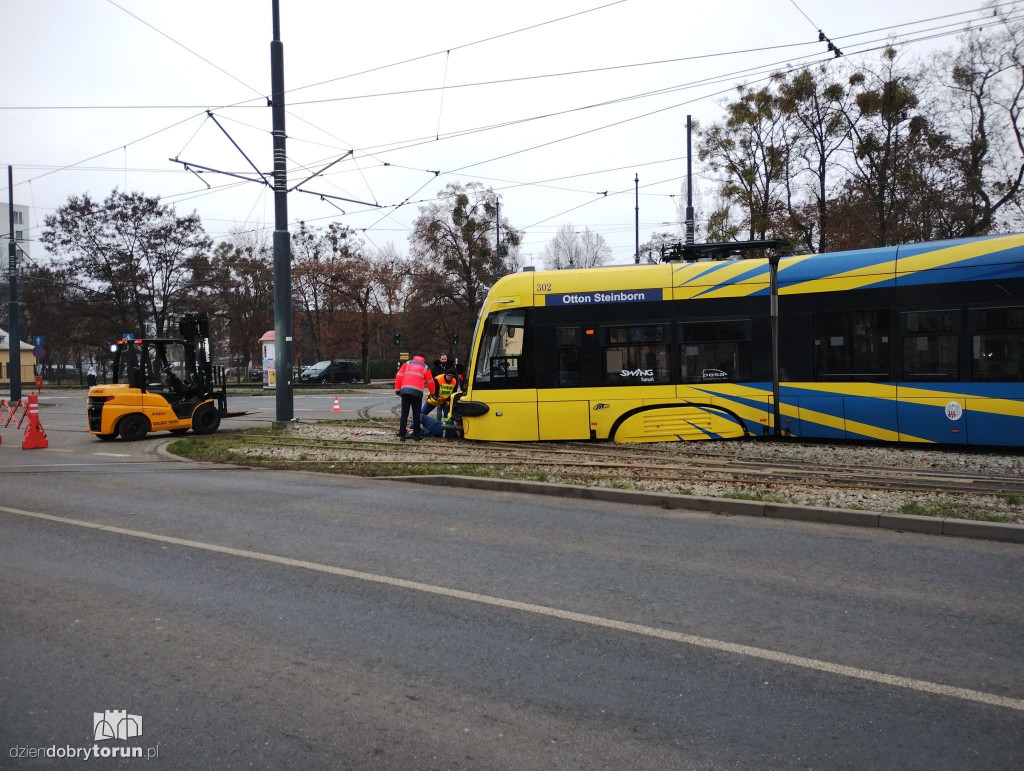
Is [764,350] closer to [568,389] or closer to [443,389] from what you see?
[568,389]

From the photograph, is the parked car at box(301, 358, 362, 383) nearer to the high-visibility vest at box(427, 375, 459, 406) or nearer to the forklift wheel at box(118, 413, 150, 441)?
the forklift wheel at box(118, 413, 150, 441)

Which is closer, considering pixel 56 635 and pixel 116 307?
pixel 56 635

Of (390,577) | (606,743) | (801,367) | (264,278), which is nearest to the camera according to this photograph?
(606,743)

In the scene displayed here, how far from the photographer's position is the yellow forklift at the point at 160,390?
17500 millimetres

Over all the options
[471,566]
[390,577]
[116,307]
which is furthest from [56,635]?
[116,307]

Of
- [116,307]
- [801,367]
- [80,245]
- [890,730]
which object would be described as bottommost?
[890,730]

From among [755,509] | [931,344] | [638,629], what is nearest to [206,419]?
[755,509]

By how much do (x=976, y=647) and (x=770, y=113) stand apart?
3006 centimetres

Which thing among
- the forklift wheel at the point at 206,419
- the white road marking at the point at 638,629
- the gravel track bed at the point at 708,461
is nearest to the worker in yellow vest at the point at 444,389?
the gravel track bed at the point at 708,461

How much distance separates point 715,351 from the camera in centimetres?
1345

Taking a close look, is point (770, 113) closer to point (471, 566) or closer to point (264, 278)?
point (471, 566)

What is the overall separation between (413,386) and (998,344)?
30.9 ft

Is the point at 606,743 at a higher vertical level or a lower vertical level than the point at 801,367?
lower

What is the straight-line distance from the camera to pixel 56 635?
4.70m
